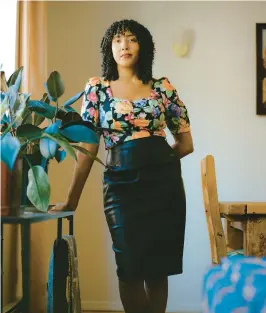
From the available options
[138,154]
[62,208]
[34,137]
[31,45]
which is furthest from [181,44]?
[34,137]

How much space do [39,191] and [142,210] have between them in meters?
0.47

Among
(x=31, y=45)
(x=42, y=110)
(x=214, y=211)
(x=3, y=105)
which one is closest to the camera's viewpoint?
(x=3, y=105)

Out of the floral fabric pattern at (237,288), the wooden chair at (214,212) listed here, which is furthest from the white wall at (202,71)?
the floral fabric pattern at (237,288)

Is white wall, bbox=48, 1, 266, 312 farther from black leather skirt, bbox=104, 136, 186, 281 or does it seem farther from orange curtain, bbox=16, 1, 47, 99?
black leather skirt, bbox=104, 136, 186, 281

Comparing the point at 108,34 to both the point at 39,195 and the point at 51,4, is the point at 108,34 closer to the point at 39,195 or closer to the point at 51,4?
the point at 39,195

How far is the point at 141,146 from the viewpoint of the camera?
1539mm

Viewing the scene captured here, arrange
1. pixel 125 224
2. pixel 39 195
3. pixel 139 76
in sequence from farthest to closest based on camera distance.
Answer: pixel 139 76
pixel 125 224
pixel 39 195

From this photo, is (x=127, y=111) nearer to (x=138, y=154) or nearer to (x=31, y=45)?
(x=138, y=154)

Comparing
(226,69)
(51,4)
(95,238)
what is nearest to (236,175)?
(226,69)

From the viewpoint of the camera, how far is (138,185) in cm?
153

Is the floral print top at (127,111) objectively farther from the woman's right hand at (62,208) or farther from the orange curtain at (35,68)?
the orange curtain at (35,68)

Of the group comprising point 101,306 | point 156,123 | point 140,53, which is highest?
point 140,53

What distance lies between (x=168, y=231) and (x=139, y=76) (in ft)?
1.82

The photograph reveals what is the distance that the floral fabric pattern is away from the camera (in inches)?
31.6
